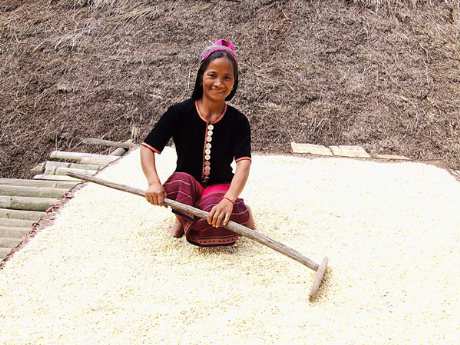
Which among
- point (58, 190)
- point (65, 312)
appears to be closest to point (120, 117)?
point (58, 190)

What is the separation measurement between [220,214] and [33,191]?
111 cm

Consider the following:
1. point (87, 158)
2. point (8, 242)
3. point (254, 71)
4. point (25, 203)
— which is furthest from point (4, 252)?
point (254, 71)

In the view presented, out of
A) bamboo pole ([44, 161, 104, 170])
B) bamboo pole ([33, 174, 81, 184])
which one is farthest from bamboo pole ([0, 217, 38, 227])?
bamboo pole ([44, 161, 104, 170])

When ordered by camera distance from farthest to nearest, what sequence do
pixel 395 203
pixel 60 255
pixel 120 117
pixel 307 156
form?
pixel 120 117 < pixel 307 156 < pixel 395 203 < pixel 60 255

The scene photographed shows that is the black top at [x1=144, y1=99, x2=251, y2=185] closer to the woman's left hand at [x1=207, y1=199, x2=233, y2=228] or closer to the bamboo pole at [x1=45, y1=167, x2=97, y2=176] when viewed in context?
the woman's left hand at [x1=207, y1=199, x2=233, y2=228]

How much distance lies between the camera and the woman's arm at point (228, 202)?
66.4 inches

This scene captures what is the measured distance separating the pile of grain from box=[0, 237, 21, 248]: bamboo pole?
0.09 m

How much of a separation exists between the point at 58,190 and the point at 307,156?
1.44 meters

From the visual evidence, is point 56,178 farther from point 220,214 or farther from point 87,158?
point 220,214

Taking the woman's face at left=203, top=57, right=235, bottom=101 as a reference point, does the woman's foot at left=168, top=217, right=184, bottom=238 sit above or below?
below

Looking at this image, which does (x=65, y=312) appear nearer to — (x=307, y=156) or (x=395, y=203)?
(x=395, y=203)

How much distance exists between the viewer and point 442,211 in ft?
7.45

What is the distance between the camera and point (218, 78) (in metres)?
1.75

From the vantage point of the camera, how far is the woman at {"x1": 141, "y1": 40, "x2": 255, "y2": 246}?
69.4 inches
